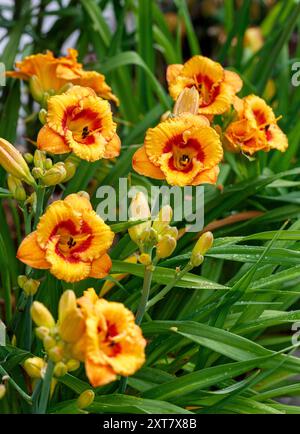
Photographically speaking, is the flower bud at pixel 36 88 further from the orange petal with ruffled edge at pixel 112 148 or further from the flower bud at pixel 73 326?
the flower bud at pixel 73 326

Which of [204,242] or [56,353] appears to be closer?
[56,353]

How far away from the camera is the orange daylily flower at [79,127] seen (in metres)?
0.93

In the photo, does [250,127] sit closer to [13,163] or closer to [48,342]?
[13,163]

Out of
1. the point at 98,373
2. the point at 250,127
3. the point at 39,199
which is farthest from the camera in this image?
the point at 250,127

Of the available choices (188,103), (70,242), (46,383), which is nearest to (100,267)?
(70,242)

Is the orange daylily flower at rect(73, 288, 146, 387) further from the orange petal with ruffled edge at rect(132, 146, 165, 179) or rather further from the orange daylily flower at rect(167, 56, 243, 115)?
the orange daylily flower at rect(167, 56, 243, 115)

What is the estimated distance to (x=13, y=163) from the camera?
0.91m

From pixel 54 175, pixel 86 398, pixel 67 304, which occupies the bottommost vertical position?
pixel 86 398

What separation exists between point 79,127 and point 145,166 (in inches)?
4.0

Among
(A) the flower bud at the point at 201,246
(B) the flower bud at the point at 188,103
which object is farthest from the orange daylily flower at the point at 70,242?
(B) the flower bud at the point at 188,103

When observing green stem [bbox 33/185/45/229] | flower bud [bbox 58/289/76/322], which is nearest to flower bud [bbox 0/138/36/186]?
green stem [bbox 33/185/45/229]

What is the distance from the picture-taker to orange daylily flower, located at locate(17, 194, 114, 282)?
32.6 inches

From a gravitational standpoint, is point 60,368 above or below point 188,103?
below

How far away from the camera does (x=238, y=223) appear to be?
1285 mm
